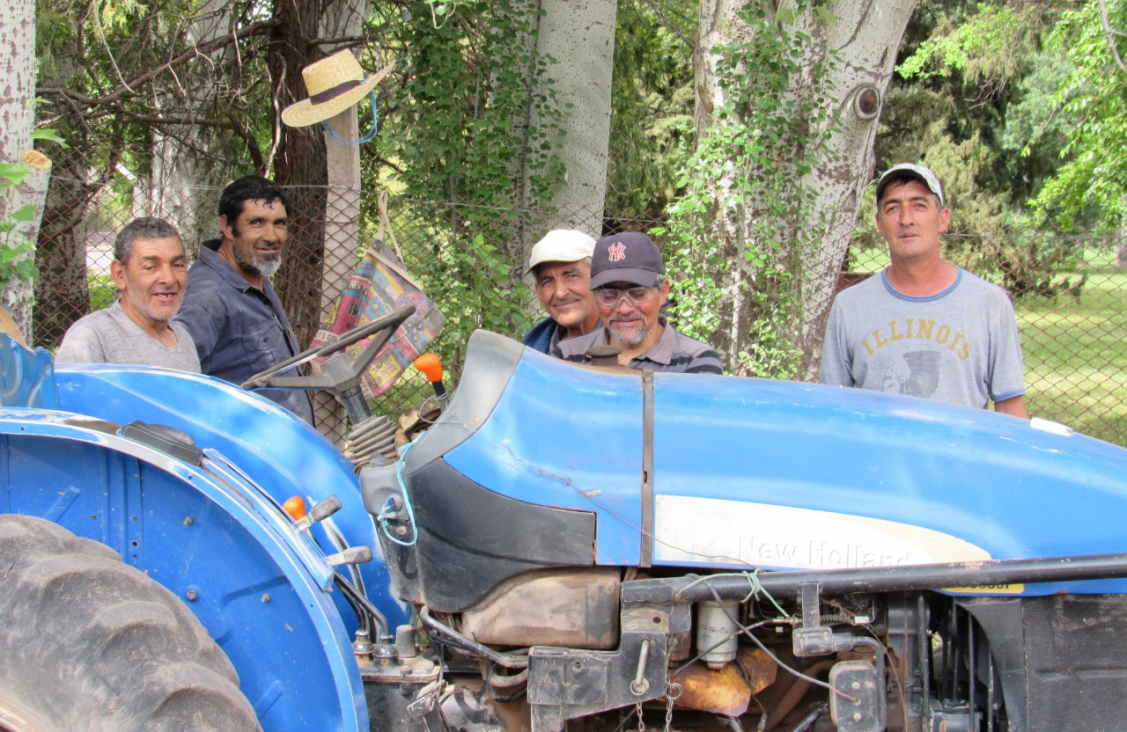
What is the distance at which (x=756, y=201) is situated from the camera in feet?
17.8

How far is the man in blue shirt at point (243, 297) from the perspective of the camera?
3.55 meters

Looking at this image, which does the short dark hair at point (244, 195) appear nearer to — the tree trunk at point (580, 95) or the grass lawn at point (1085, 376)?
the tree trunk at point (580, 95)

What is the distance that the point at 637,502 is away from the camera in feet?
6.75

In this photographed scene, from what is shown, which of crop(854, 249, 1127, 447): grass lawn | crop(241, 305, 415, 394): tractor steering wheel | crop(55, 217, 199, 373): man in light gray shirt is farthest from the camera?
crop(854, 249, 1127, 447): grass lawn

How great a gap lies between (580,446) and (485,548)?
29 centimetres

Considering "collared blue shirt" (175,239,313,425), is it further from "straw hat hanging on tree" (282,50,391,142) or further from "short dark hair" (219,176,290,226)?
"straw hat hanging on tree" (282,50,391,142)

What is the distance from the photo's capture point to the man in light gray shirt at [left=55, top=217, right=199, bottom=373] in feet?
10.0

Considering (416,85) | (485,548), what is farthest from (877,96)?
(485,548)

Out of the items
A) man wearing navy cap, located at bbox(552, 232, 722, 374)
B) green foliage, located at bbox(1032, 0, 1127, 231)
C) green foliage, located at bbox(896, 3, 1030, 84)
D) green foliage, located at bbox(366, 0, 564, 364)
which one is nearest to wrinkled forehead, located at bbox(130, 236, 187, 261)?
man wearing navy cap, located at bbox(552, 232, 722, 374)

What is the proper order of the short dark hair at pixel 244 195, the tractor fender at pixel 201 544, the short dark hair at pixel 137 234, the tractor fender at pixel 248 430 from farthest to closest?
the short dark hair at pixel 244 195 < the short dark hair at pixel 137 234 < the tractor fender at pixel 248 430 < the tractor fender at pixel 201 544

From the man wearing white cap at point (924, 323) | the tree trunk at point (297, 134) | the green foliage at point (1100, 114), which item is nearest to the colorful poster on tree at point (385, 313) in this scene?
the man wearing white cap at point (924, 323)

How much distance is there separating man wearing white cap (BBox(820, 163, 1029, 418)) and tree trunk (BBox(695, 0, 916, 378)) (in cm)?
213

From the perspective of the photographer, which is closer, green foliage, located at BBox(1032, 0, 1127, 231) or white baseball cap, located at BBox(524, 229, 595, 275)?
white baseball cap, located at BBox(524, 229, 595, 275)

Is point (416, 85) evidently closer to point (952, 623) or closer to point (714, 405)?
point (714, 405)
